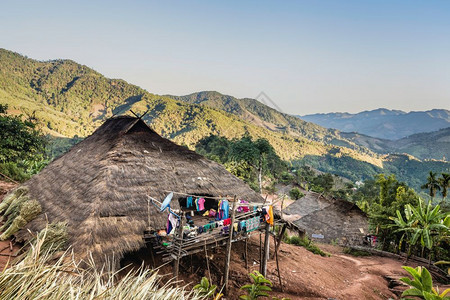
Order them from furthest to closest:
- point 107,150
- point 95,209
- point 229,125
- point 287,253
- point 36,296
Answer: point 229,125
point 287,253
point 107,150
point 95,209
point 36,296

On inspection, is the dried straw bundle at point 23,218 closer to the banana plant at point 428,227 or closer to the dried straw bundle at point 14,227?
the dried straw bundle at point 14,227

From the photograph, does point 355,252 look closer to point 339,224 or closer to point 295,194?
point 339,224

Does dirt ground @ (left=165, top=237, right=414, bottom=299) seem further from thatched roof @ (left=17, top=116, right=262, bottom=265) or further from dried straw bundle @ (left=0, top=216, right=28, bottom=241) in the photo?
dried straw bundle @ (left=0, top=216, right=28, bottom=241)

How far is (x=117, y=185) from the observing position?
308 inches

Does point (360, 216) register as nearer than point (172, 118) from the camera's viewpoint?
Yes

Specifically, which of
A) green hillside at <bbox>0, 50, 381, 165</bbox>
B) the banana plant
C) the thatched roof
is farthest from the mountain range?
the banana plant

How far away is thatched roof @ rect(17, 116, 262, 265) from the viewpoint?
6594 millimetres

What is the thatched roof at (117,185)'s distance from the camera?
21.6ft

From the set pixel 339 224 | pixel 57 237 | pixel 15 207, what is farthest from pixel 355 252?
pixel 15 207

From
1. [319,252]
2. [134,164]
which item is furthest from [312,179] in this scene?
[134,164]

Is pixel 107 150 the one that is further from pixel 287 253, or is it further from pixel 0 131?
pixel 0 131

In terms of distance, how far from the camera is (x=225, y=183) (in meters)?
10.9

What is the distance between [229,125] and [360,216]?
307 ft

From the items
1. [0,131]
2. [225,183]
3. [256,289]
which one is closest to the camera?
[256,289]
